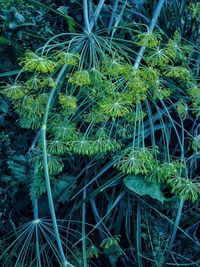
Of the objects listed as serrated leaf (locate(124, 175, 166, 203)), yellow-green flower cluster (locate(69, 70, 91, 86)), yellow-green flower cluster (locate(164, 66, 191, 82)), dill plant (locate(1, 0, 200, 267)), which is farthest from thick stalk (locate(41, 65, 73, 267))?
yellow-green flower cluster (locate(164, 66, 191, 82))

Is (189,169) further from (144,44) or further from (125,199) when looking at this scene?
(144,44)

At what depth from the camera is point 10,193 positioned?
6.42ft

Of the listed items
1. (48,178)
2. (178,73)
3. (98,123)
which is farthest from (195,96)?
(48,178)

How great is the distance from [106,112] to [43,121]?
282mm

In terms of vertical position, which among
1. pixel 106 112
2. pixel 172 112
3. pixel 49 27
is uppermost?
pixel 49 27

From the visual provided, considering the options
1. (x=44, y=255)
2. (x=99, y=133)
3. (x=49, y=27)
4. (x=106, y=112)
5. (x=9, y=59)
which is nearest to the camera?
(x=106, y=112)

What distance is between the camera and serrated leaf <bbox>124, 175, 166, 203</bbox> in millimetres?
1730

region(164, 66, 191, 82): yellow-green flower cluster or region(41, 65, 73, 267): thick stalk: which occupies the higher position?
region(164, 66, 191, 82): yellow-green flower cluster

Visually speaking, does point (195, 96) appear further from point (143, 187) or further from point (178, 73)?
point (143, 187)

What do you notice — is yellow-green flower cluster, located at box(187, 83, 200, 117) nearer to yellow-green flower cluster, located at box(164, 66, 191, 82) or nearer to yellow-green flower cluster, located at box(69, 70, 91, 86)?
yellow-green flower cluster, located at box(164, 66, 191, 82)


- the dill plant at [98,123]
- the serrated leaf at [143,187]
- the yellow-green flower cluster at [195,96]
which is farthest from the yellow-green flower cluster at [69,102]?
the yellow-green flower cluster at [195,96]

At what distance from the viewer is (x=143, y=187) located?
174 centimetres

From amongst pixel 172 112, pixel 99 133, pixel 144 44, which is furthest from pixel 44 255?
pixel 144 44

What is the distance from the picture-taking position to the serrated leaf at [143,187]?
Result: 5.68ft
